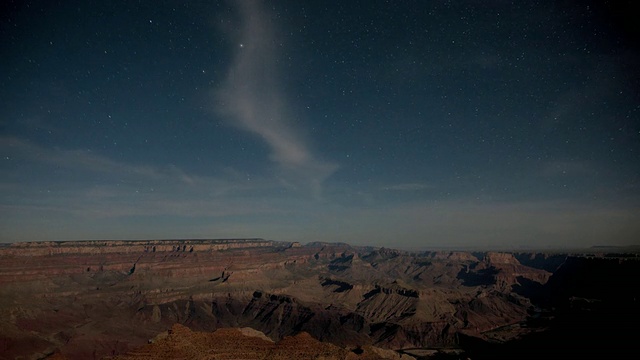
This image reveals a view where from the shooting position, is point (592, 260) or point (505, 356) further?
point (592, 260)

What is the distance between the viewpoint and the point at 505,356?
7844 centimetres

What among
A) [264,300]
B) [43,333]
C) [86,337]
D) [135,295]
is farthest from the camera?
[135,295]

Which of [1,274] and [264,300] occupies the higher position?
[1,274]

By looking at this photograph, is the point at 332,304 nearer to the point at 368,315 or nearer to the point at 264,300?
the point at 368,315

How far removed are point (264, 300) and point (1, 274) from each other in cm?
13124

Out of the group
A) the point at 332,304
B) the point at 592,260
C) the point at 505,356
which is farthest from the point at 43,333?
the point at 592,260

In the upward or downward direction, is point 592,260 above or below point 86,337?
above

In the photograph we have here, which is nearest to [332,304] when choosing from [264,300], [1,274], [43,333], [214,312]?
[264,300]

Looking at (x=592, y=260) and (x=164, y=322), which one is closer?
(x=164, y=322)

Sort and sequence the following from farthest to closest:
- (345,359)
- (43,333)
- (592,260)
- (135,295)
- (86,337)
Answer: (135,295) → (592,260) → (43,333) → (86,337) → (345,359)

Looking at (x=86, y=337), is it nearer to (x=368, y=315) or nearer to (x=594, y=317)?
(x=368, y=315)

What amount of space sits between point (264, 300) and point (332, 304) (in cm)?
3341

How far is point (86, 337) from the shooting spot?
347ft

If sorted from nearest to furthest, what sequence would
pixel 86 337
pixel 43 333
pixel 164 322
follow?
1. pixel 86 337
2. pixel 43 333
3. pixel 164 322
